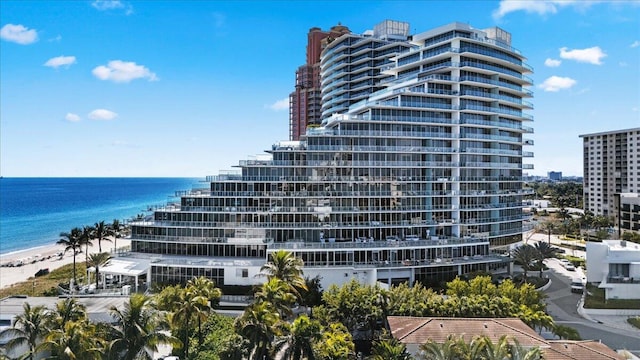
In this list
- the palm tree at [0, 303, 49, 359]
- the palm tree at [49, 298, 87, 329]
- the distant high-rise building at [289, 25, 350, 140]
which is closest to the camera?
the palm tree at [0, 303, 49, 359]

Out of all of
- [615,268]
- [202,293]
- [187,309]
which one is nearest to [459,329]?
[202,293]

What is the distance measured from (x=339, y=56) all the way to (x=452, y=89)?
133ft

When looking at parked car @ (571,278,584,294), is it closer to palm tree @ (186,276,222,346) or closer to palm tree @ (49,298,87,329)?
palm tree @ (186,276,222,346)

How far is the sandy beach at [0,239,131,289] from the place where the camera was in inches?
2970

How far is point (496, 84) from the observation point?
66.4 m

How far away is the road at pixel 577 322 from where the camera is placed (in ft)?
129

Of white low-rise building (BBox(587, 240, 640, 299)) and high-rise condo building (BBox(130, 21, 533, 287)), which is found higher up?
high-rise condo building (BBox(130, 21, 533, 287))

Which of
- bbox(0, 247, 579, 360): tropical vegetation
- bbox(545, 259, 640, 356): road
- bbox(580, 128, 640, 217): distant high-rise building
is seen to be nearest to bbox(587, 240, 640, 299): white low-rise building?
bbox(545, 259, 640, 356): road

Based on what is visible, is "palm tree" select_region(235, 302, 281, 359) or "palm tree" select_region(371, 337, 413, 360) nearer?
"palm tree" select_region(371, 337, 413, 360)

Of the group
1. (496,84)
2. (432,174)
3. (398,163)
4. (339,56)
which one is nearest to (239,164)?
(398,163)

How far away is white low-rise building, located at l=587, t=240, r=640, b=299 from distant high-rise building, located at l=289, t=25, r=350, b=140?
318 ft

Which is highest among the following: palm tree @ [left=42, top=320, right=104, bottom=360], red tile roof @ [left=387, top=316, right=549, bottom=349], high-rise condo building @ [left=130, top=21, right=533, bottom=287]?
high-rise condo building @ [left=130, top=21, right=533, bottom=287]

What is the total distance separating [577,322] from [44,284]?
71.5m

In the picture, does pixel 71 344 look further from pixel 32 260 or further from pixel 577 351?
pixel 32 260
